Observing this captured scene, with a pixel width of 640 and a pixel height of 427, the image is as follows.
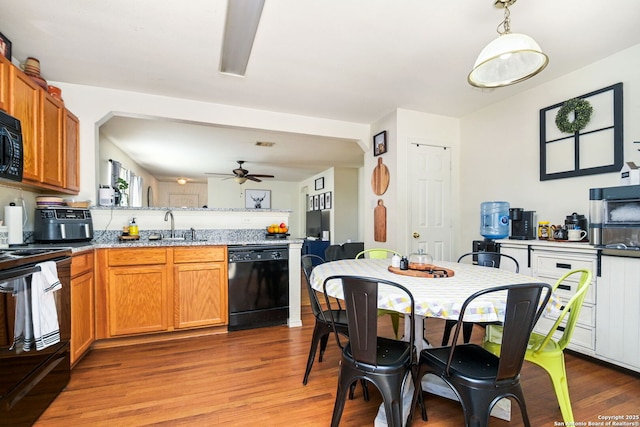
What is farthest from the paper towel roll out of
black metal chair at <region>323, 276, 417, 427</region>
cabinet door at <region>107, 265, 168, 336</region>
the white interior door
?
the white interior door

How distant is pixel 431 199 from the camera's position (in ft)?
12.8

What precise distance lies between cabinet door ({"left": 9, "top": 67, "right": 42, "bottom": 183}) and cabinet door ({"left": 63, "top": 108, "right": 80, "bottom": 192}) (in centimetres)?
40

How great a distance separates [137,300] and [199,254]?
629mm

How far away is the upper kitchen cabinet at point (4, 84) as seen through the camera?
1882 mm

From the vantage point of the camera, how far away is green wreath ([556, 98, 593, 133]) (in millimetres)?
2625

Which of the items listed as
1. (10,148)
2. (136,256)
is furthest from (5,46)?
(136,256)

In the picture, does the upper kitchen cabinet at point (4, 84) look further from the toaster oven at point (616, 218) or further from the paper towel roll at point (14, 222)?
the toaster oven at point (616, 218)

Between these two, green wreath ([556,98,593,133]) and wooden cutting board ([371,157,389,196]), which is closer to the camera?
green wreath ([556,98,593,133])

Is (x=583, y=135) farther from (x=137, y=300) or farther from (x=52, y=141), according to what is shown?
(x=52, y=141)

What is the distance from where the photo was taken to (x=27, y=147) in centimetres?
214

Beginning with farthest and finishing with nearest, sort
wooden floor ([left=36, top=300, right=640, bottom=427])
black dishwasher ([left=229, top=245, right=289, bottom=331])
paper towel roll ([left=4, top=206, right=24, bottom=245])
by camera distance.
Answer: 1. black dishwasher ([left=229, top=245, right=289, bottom=331])
2. paper towel roll ([left=4, top=206, right=24, bottom=245])
3. wooden floor ([left=36, top=300, right=640, bottom=427])

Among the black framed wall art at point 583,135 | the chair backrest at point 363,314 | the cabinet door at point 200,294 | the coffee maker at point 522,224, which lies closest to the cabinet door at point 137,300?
the cabinet door at point 200,294

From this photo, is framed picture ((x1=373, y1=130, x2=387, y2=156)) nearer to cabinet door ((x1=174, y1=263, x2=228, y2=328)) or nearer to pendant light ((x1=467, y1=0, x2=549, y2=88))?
pendant light ((x1=467, y1=0, x2=549, y2=88))

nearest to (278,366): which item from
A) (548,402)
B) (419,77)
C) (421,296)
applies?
(421,296)
